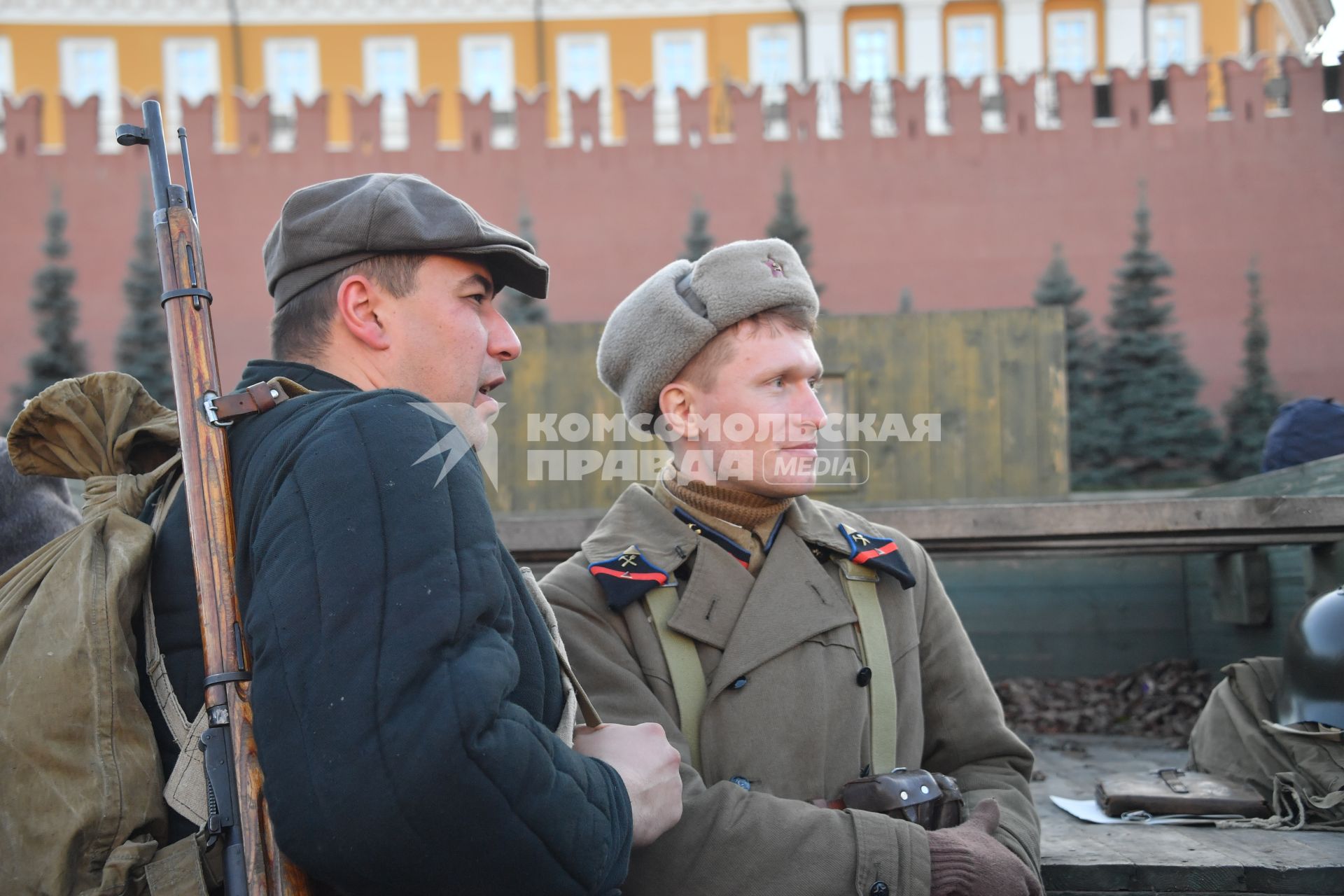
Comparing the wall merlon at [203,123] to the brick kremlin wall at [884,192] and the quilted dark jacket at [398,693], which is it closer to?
the brick kremlin wall at [884,192]

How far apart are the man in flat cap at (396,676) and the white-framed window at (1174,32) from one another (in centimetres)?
3158

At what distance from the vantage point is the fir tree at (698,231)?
62.2 feet

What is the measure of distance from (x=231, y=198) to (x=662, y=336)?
18.6 metres

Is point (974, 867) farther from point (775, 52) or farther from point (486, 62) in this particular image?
point (486, 62)

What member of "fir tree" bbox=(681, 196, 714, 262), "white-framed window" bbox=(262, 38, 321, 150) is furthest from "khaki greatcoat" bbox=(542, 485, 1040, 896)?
"white-framed window" bbox=(262, 38, 321, 150)

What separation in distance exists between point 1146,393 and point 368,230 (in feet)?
60.2

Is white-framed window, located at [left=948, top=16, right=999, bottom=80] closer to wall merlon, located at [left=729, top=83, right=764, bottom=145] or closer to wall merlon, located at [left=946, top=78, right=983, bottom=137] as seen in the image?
wall merlon, located at [left=946, top=78, right=983, bottom=137]

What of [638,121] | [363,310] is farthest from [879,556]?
[638,121]

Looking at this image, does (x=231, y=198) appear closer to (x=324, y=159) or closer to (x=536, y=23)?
(x=324, y=159)

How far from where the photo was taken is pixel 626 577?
7.64 ft

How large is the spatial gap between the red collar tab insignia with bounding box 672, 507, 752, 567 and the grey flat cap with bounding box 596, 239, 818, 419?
0.27m

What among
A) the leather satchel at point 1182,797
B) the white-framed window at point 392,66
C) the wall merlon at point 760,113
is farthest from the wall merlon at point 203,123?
the leather satchel at point 1182,797

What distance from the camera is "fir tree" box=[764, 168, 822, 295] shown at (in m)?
18.9

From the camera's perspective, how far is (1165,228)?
739 inches
